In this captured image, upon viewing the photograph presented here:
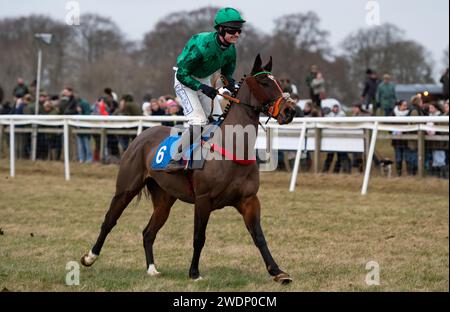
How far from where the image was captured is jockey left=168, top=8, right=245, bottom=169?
6.62 meters

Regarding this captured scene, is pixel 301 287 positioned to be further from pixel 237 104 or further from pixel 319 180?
pixel 319 180

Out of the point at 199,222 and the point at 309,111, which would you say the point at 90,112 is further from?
the point at 199,222

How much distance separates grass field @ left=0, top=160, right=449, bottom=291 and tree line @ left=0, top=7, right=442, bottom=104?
22487 mm

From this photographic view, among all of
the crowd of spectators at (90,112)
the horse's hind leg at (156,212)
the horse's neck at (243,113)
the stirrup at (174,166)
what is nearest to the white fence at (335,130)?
the crowd of spectators at (90,112)

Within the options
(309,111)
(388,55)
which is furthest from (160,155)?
(388,55)

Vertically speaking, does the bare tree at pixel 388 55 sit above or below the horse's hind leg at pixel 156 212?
above

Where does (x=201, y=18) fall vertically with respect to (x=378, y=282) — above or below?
above

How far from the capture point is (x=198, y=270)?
6750 millimetres

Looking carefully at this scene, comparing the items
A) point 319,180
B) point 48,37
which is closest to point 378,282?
point 319,180

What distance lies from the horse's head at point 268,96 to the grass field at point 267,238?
1.44 meters

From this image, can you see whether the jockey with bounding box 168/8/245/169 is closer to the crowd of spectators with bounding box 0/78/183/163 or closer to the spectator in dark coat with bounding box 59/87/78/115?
the crowd of spectators with bounding box 0/78/183/163

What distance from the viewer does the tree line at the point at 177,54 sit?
36250 millimetres

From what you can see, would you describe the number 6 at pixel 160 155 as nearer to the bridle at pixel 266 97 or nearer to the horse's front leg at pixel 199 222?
the horse's front leg at pixel 199 222
